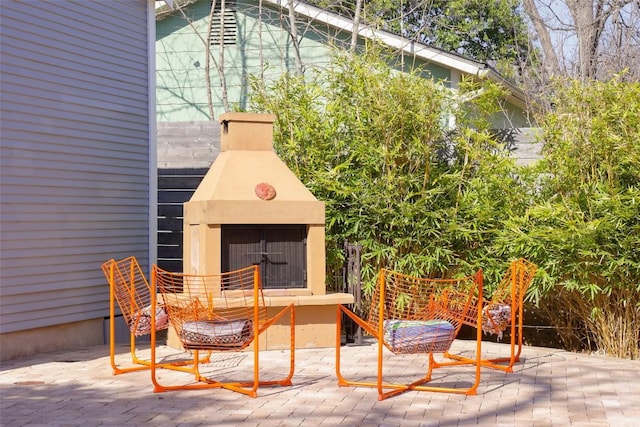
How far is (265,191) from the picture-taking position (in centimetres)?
836

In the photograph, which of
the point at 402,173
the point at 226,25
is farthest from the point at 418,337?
the point at 226,25

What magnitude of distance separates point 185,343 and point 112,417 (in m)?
0.81

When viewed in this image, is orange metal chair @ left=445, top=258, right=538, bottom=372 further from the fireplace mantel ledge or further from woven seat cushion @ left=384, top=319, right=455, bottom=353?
the fireplace mantel ledge

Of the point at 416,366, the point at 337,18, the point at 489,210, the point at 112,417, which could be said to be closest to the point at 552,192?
the point at 489,210

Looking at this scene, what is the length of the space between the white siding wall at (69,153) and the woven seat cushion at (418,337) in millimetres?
3620

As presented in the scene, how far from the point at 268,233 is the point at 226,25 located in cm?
757

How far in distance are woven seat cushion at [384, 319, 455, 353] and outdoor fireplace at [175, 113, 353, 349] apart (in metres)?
2.26

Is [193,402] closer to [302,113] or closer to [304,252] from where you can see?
[304,252]

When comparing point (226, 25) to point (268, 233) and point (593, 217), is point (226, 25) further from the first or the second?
point (593, 217)

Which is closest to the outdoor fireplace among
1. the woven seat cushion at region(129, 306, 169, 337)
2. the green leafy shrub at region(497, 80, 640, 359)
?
the woven seat cushion at region(129, 306, 169, 337)

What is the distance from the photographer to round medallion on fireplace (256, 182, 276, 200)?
27.3 ft

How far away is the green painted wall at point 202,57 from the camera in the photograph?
14.9m

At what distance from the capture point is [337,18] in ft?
46.0

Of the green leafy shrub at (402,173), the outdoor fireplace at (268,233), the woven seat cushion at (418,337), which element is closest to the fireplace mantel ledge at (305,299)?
the outdoor fireplace at (268,233)
